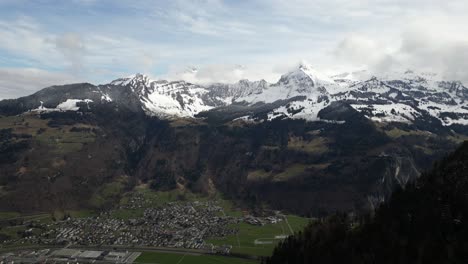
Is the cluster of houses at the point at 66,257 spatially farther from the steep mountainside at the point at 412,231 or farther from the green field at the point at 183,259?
the steep mountainside at the point at 412,231

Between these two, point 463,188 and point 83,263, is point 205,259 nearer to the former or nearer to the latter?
point 83,263

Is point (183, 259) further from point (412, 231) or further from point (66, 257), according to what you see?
point (412, 231)

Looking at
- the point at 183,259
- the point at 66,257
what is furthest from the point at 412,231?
the point at 66,257

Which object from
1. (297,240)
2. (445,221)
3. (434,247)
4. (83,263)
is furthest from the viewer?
(83,263)

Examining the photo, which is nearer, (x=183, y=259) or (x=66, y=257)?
(x=183, y=259)

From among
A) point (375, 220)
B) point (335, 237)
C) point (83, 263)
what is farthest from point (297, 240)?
point (83, 263)

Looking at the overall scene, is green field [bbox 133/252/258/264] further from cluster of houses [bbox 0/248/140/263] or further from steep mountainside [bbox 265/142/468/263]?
steep mountainside [bbox 265/142/468/263]
